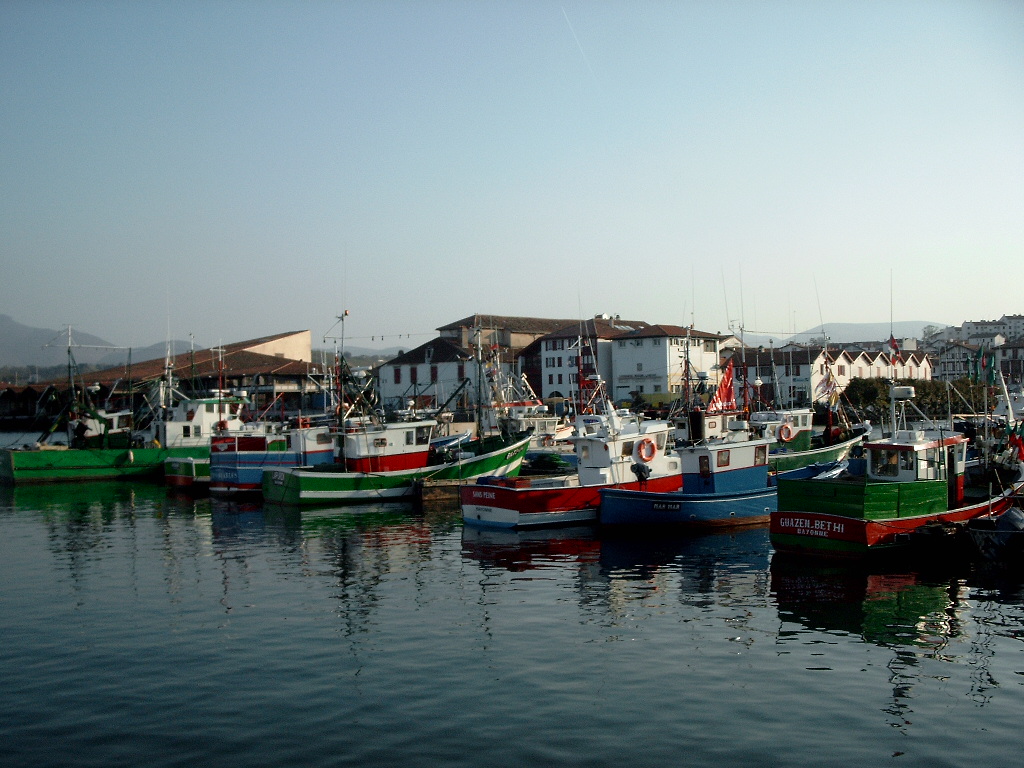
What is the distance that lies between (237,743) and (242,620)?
659 cm

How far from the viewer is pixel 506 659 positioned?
587 inches

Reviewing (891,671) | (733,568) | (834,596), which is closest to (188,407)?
(733,568)

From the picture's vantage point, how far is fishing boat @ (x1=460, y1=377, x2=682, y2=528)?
28953 mm

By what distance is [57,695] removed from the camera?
44.2 ft

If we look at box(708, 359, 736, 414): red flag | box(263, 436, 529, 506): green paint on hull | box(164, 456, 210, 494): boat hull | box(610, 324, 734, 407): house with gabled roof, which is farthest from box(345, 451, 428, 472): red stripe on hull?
box(610, 324, 734, 407): house with gabled roof

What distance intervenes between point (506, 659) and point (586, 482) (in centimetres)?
1504

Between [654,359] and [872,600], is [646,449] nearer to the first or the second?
[872,600]

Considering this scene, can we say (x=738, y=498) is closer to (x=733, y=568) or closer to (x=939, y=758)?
(x=733, y=568)

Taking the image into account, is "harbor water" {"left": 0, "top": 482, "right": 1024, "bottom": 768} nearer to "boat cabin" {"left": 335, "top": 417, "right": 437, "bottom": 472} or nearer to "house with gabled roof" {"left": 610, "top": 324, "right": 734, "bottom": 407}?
"boat cabin" {"left": 335, "top": 417, "right": 437, "bottom": 472}

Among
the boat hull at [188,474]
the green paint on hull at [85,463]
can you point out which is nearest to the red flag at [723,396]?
the boat hull at [188,474]

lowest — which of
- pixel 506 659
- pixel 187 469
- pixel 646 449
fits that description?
pixel 506 659

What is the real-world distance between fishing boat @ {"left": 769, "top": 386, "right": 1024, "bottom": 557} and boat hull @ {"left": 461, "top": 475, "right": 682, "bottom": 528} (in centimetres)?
721

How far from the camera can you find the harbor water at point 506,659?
1140 centimetres

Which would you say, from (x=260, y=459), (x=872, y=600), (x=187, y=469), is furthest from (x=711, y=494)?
(x=187, y=469)
